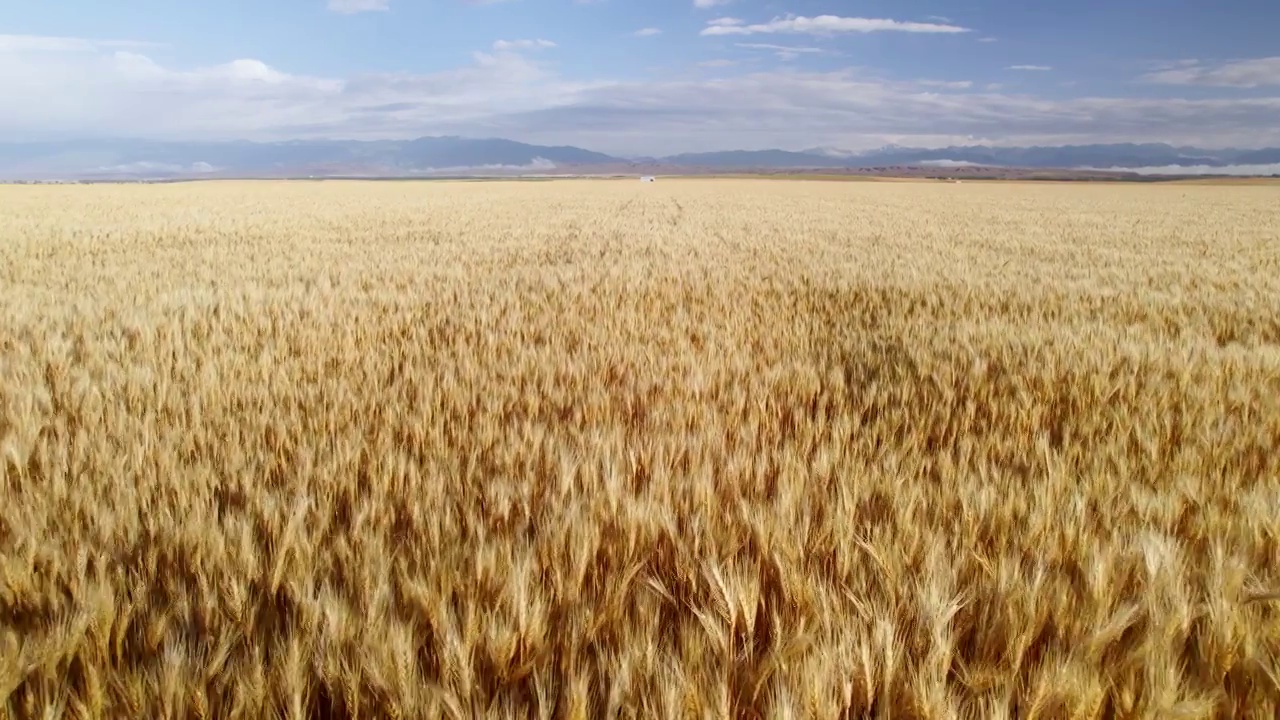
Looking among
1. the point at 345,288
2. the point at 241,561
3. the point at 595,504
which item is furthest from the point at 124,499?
the point at 345,288

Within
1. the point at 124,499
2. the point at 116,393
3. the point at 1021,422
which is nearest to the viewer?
the point at 124,499

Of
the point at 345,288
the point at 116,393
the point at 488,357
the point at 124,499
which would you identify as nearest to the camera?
the point at 124,499

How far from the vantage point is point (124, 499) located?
5.73 ft

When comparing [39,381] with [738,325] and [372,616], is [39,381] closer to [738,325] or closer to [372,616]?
[372,616]

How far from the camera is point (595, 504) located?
1.75 metres

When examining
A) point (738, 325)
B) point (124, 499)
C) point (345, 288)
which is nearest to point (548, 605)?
point (124, 499)

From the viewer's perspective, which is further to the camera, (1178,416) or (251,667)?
(1178,416)

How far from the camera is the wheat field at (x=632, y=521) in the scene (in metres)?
1.11

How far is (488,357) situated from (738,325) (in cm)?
180

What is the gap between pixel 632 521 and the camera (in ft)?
5.39

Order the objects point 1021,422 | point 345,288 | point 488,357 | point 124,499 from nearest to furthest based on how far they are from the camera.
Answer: point 124,499 → point 1021,422 → point 488,357 → point 345,288

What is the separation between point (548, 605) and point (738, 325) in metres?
3.58

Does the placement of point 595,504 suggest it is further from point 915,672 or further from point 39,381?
point 39,381

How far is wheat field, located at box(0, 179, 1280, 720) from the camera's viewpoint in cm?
111
